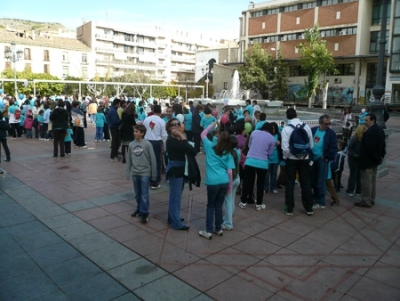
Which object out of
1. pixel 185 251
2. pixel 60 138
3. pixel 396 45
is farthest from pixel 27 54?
pixel 185 251

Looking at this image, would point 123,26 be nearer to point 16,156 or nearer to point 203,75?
point 203,75

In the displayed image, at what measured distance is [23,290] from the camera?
13.1 ft

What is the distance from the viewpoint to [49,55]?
60.0 m

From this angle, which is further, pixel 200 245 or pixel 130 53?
pixel 130 53

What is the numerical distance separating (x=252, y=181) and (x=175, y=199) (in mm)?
1746

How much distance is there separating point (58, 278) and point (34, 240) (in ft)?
4.21

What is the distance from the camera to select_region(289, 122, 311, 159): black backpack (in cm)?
632

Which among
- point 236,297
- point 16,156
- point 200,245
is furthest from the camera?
point 16,156

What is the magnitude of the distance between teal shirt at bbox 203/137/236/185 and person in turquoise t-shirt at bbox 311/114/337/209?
2.34 metres

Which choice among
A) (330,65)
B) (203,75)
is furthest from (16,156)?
(203,75)

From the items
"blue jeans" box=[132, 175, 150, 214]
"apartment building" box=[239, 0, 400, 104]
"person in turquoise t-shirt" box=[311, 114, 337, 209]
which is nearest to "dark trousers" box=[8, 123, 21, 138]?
"blue jeans" box=[132, 175, 150, 214]

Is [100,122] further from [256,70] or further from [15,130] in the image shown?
[256,70]

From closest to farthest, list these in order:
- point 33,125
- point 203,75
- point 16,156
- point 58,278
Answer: point 58,278, point 16,156, point 33,125, point 203,75

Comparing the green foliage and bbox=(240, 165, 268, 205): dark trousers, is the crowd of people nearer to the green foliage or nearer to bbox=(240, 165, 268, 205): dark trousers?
bbox=(240, 165, 268, 205): dark trousers
